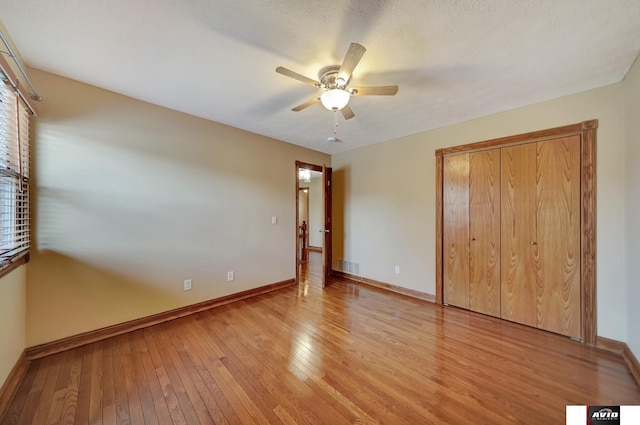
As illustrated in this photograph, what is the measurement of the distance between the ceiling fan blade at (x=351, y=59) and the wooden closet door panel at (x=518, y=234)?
7.55 ft

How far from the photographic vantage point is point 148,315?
256 cm

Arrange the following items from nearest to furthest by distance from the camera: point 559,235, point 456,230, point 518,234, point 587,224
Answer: point 587,224 < point 559,235 < point 518,234 < point 456,230

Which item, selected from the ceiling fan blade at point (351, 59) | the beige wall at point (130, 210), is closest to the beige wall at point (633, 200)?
the ceiling fan blade at point (351, 59)

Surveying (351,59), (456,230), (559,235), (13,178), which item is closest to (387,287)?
(456,230)

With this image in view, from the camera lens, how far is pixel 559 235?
239 cm

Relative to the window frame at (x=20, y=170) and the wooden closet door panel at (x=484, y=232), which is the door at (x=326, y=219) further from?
the window frame at (x=20, y=170)

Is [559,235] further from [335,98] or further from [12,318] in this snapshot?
[12,318]

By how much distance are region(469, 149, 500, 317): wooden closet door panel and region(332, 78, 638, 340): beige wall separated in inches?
14.7

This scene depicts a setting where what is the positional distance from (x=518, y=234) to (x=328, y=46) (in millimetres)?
2848

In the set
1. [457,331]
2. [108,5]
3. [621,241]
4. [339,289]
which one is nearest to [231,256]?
[339,289]

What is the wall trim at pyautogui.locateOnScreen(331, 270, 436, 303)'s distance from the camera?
3.35 meters

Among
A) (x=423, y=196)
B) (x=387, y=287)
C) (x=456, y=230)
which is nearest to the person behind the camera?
(x=456, y=230)

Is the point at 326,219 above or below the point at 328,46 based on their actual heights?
below
